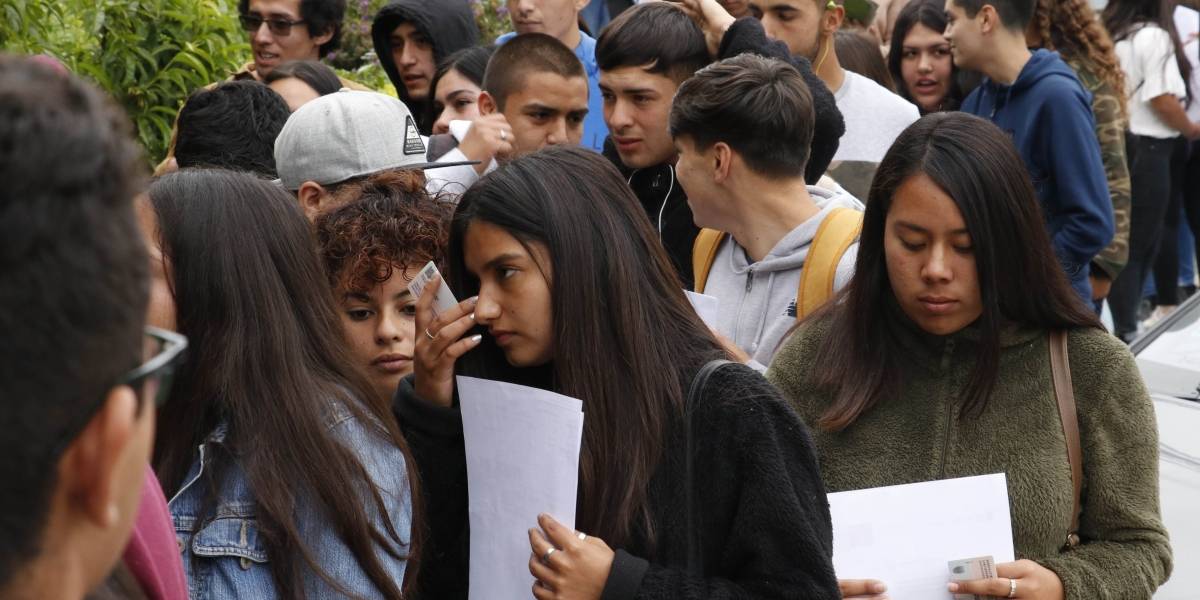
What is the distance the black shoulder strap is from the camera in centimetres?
244

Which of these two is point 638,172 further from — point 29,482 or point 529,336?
point 29,482

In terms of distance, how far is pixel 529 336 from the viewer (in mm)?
2586

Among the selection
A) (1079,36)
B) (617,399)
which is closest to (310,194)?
(617,399)

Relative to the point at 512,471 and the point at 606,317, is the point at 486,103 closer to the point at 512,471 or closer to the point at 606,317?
the point at 606,317

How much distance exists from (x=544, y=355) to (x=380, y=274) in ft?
2.84

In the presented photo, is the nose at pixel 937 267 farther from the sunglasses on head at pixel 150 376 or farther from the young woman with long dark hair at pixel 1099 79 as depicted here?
the young woman with long dark hair at pixel 1099 79

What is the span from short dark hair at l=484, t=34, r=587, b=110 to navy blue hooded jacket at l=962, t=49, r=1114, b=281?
1.74 metres

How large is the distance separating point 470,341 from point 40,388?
1.61 metres

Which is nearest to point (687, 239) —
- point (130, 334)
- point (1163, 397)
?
point (1163, 397)

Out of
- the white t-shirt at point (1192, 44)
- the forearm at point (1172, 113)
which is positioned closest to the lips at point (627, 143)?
the forearm at point (1172, 113)

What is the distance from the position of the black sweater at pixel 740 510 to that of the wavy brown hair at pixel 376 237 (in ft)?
3.71

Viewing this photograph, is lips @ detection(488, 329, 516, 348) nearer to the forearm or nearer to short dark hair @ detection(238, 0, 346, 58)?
short dark hair @ detection(238, 0, 346, 58)

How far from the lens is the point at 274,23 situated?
6.25 m

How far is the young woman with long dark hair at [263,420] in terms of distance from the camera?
2207 mm
